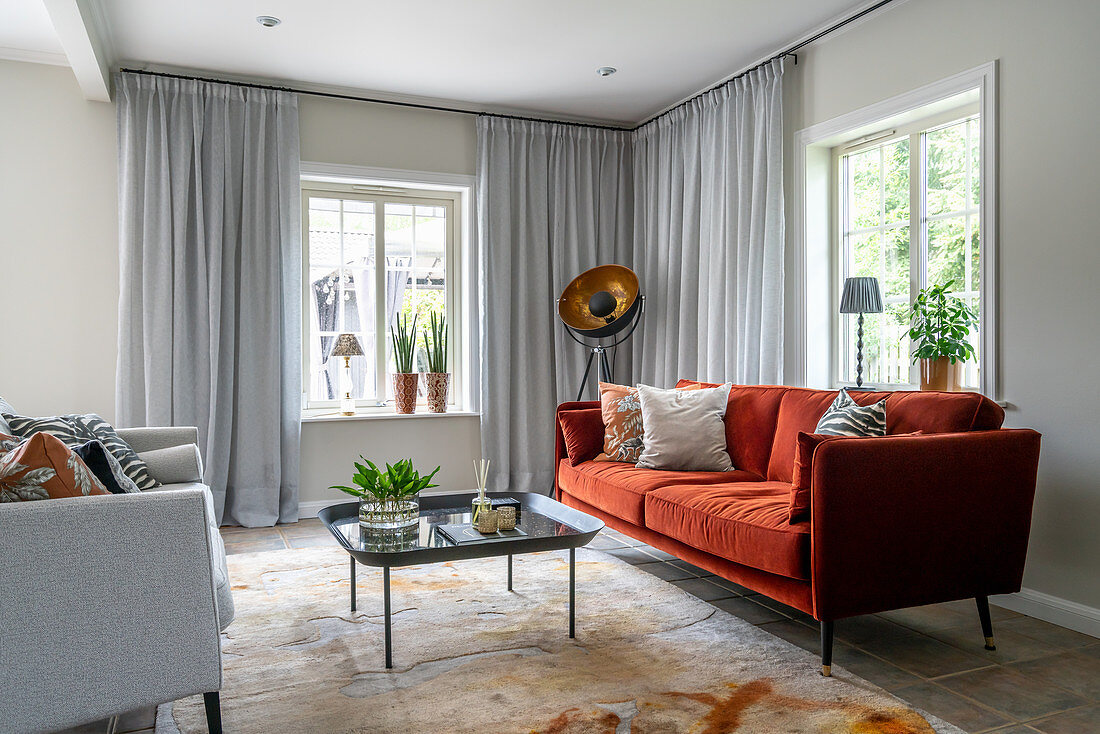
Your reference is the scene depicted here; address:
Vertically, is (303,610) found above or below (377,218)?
below

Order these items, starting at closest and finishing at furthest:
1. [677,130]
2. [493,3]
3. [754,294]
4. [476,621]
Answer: [476,621]
[493,3]
[754,294]
[677,130]

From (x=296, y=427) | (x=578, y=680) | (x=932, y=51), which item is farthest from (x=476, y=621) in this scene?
(x=932, y=51)

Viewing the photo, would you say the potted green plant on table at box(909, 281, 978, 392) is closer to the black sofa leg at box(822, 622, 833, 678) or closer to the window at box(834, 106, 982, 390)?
the window at box(834, 106, 982, 390)

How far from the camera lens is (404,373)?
5121 mm

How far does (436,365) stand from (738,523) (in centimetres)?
300

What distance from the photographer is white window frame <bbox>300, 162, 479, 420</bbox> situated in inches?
200

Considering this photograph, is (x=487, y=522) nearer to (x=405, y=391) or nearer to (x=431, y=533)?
(x=431, y=533)

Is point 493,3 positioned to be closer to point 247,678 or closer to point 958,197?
point 958,197

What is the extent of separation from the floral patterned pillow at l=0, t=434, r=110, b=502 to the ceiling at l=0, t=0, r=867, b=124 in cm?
232

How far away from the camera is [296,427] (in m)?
4.74

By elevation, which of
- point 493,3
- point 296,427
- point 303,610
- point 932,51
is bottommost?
point 303,610

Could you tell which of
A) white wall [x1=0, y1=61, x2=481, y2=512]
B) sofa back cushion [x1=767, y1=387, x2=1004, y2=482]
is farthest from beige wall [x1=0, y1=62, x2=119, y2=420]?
sofa back cushion [x1=767, y1=387, x2=1004, y2=482]

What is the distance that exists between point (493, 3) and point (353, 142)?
1645mm

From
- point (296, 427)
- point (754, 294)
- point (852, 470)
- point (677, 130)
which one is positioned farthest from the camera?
point (677, 130)
